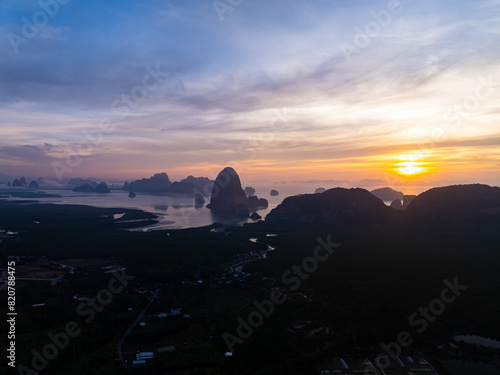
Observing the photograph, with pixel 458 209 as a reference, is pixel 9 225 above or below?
below

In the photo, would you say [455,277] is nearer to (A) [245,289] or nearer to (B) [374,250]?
(B) [374,250]

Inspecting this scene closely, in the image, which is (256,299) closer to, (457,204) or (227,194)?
(457,204)

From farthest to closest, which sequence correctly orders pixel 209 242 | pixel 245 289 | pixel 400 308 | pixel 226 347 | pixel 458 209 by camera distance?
pixel 458 209, pixel 209 242, pixel 245 289, pixel 400 308, pixel 226 347

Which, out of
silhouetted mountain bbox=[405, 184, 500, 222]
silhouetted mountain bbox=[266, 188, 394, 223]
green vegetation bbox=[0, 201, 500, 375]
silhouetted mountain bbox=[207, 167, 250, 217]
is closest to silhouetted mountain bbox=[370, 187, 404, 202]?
silhouetted mountain bbox=[207, 167, 250, 217]

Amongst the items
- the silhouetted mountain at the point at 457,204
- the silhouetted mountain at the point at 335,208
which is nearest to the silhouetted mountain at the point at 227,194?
the silhouetted mountain at the point at 335,208

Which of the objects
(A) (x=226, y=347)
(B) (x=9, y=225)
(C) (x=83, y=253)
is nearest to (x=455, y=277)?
(A) (x=226, y=347)

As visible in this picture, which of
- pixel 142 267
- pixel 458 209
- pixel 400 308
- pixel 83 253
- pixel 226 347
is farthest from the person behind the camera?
pixel 458 209

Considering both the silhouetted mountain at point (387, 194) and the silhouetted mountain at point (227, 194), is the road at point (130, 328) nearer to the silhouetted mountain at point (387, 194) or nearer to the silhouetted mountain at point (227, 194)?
the silhouetted mountain at point (227, 194)

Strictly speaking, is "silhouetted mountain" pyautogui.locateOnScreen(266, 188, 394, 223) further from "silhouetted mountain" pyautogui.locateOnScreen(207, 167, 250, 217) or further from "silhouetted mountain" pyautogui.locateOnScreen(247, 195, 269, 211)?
"silhouetted mountain" pyautogui.locateOnScreen(247, 195, 269, 211)
